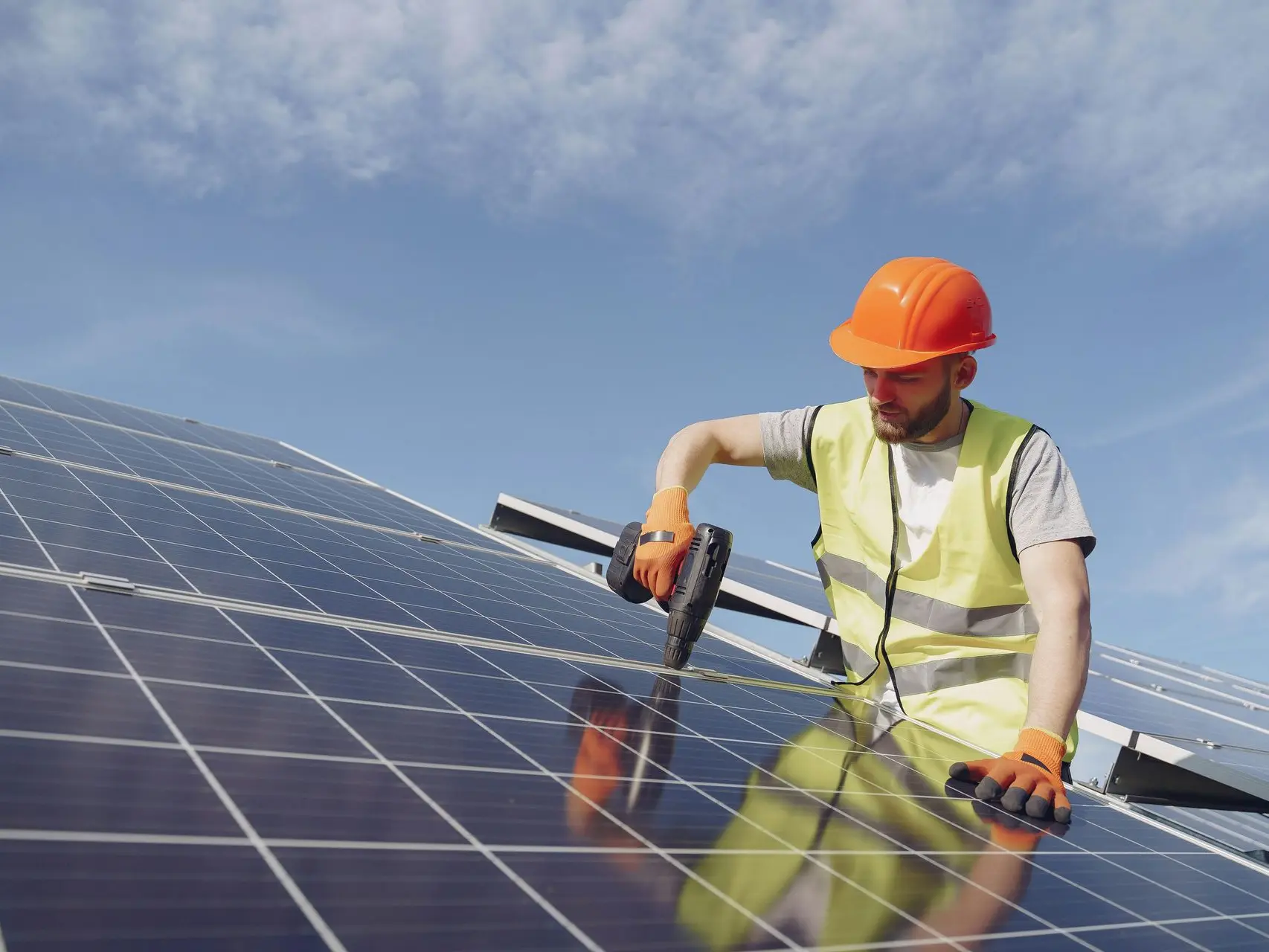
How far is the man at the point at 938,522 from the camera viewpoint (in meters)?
5.00

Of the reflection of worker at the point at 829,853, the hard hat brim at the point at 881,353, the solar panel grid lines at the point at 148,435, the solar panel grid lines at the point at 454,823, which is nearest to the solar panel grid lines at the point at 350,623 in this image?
the solar panel grid lines at the point at 454,823

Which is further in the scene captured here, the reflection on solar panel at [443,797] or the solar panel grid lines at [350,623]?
the solar panel grid lines at [350,623]

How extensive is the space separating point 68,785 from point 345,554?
4251 mm

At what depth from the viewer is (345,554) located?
616cm

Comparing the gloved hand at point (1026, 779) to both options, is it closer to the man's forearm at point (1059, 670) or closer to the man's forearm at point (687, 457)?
the man's forearm at point (1059, 670)

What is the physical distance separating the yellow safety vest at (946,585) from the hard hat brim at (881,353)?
43 centimetres

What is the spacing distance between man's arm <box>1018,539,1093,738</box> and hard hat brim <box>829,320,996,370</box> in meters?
1.10

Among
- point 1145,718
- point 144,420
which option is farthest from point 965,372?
point 144,420

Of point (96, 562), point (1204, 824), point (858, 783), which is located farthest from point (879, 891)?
point (1204, 824)

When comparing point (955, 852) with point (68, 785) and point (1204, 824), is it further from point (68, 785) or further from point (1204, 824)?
point (1204, 824)

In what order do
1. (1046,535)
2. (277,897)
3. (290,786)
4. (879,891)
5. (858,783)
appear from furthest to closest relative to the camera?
(1046,535) → (858,783) → (879,891) → (290,786) → (277,897)

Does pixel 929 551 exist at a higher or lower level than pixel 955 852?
higher

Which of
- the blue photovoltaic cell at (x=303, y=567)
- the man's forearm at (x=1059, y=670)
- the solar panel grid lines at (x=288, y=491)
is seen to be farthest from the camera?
the solar panel grid lines at (x=288, y=491)

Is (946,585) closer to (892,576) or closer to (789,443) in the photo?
(892,576)
